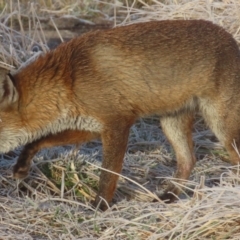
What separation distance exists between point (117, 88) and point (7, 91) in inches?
36.0

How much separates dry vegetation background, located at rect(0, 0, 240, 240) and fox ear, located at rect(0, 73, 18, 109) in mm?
776

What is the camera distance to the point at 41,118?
6234 millimetres

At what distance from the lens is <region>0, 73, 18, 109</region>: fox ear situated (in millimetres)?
5965

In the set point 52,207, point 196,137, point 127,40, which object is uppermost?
point 127,40

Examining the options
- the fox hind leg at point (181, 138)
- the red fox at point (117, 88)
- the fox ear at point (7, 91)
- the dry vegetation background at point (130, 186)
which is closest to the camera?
the dry vegetation background at point (130, 186)

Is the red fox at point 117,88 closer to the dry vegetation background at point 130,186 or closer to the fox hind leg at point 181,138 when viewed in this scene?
the fox hind leg at point 181,138

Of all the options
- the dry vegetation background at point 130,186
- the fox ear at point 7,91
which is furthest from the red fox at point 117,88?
the dry vegetation background at point 130,186

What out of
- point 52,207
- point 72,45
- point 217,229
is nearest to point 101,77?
point 72,45

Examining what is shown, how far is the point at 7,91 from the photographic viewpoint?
6.03 m

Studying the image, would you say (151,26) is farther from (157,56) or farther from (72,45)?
(72,45)

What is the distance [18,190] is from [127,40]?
1.56m

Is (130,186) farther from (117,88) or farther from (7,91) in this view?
(7,91)

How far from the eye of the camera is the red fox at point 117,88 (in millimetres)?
6215

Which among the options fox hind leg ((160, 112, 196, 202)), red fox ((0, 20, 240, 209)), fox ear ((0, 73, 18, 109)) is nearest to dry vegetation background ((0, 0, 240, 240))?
fox hind leg ((160, 112, 196, 202))
